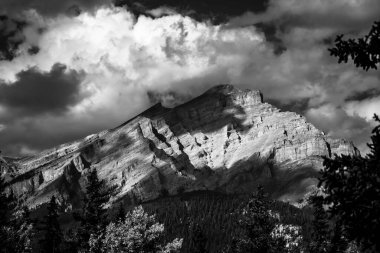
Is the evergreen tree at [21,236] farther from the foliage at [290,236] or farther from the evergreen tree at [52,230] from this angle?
the evergreen tree at [52,230]

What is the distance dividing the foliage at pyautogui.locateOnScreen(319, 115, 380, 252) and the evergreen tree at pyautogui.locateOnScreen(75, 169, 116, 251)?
3474 cm

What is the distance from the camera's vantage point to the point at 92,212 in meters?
47.4

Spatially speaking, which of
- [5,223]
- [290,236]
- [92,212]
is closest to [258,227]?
[290,236]

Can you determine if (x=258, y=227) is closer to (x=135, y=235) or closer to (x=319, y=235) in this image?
(x=319, y=235)

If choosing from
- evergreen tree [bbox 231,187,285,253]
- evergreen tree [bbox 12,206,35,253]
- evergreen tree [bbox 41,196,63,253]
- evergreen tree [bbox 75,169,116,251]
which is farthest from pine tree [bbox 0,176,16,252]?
evergreen tree [bbox 41,196,63,253]

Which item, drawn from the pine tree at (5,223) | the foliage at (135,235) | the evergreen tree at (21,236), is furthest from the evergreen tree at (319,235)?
the pine tree at (5,223)

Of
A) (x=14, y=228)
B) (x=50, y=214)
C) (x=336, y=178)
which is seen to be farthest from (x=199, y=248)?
(x=336, y=178)

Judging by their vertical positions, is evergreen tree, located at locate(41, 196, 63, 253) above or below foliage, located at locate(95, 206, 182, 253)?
above

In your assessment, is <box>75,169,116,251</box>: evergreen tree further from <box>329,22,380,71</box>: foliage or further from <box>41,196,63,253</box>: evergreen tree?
<box>329,22,380,71</box>: foliage

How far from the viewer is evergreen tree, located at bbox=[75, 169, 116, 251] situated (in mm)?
46572

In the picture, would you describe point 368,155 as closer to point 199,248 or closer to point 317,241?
point 317,241

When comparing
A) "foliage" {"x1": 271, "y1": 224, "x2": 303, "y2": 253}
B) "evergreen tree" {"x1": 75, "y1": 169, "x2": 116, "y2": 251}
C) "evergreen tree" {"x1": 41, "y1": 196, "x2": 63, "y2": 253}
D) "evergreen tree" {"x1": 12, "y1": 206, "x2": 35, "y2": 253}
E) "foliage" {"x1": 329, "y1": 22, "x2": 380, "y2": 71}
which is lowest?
"foliage" {"x1": 329, "y1": 22, "x2": 380, "y2": 71}

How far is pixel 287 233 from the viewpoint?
→ 4131 cm

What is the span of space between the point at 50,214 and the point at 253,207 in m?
31.8
